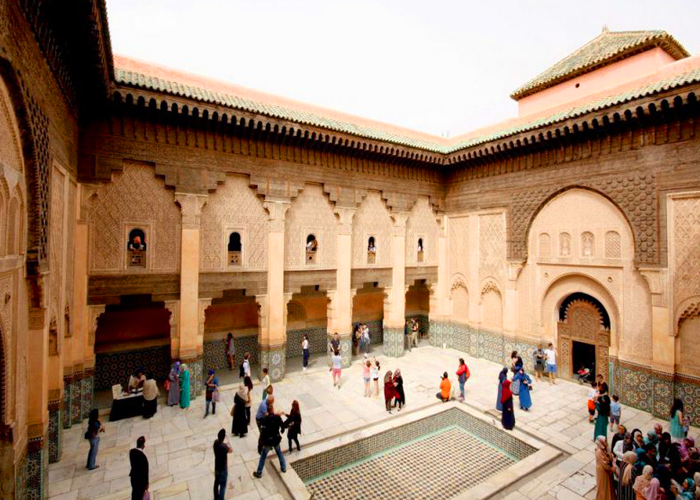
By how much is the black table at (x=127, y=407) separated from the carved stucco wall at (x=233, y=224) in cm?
288

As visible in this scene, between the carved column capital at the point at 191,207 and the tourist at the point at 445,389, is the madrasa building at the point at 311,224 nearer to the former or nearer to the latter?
the carved column capital at the point at 191,207

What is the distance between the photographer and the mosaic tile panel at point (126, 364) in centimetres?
862

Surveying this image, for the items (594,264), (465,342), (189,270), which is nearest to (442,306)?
(465,342)

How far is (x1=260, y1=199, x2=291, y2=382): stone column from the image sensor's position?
9094 millimetres

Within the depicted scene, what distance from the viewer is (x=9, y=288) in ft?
11.6

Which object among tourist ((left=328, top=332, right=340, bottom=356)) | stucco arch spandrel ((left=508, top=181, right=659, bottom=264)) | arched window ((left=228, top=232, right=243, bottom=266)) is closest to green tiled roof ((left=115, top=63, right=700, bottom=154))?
stucco arch spandrel ((left=508, top=181, right=659, bottom=264))

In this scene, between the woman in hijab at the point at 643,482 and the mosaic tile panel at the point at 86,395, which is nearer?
the woman in hijab at the point at 643,482

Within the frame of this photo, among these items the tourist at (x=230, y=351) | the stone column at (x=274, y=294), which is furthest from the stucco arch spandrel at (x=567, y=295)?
the tourist at (x=230, y=351)

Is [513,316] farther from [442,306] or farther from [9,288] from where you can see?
[9,288]

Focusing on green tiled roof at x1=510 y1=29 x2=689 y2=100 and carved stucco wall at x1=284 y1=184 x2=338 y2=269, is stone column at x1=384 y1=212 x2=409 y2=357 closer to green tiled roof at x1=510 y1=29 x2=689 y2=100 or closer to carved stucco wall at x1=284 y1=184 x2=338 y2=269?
carved stucco wall at x1=284 y1=184 x2=338 y2=269

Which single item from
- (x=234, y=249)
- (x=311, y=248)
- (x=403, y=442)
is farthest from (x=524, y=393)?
(x=234, y=249)

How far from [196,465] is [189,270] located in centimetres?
394

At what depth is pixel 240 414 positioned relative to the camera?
6375 millimetres

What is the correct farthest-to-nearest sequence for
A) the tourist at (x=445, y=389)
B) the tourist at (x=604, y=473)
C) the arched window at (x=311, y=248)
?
1. the arched window at (x=311, y=248)
2. the tourist at (x=445, y=389)
3. the tourist at (x=604, y=473)
